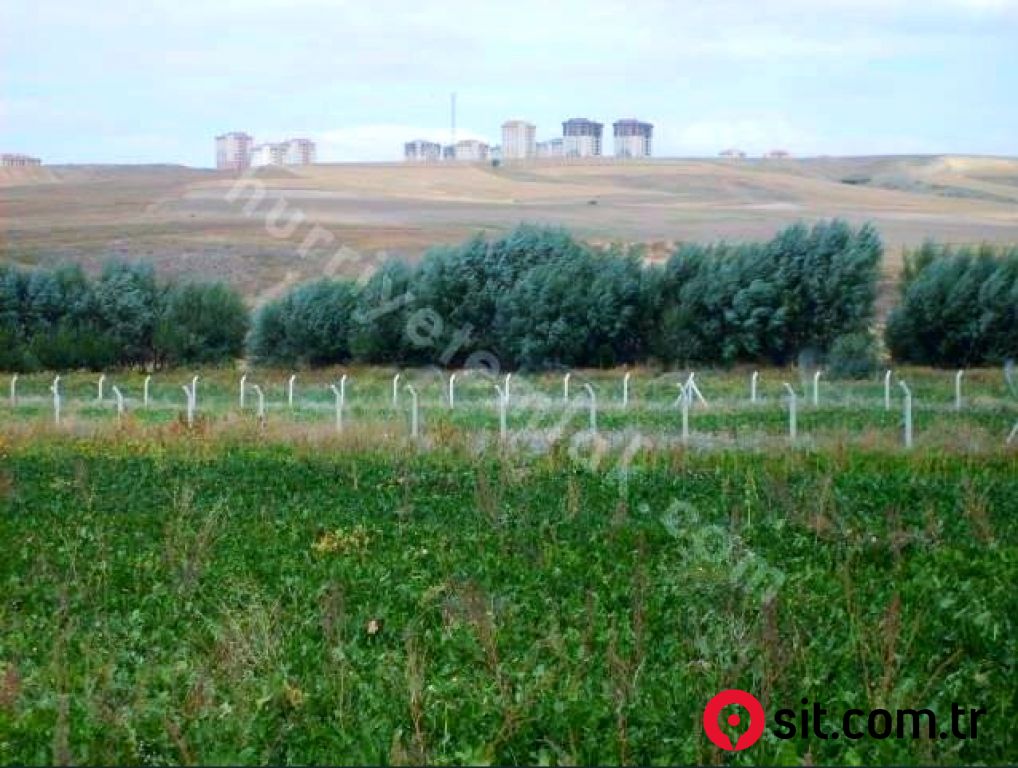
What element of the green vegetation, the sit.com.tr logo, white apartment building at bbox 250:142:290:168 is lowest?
the green vegetation

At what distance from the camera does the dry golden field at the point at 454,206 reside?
40.0 m

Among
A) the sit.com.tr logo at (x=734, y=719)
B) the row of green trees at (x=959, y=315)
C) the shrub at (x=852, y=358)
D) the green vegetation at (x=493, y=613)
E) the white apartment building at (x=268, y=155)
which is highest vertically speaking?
the white apartment building at (x=268, y=155)

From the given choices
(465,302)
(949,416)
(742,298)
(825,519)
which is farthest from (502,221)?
(825,519)

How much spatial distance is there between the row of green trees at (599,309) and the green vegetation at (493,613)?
19608 millimetres

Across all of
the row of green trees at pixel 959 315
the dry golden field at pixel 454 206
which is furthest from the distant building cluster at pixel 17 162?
the row of green trees at pixel 959 315

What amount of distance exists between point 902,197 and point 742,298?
13.3 meters

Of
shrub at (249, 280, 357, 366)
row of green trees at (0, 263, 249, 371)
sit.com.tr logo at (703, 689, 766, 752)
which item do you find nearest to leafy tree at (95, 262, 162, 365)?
row of green trees at (0, 263, 249, 371)

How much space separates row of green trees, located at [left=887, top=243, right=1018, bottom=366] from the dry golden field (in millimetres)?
2829

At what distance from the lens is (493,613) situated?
8445mm

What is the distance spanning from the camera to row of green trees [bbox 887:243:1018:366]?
108ft

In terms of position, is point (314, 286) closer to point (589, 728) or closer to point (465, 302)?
point (465, 302)

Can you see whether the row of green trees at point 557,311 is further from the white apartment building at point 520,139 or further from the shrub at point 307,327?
the white apartment building at point 520,139

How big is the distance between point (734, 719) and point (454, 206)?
40.6 m

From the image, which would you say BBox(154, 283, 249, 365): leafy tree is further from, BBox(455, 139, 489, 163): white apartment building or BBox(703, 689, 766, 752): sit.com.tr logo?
BBox(703, 689, 766, 752): sit.com.tr logo
